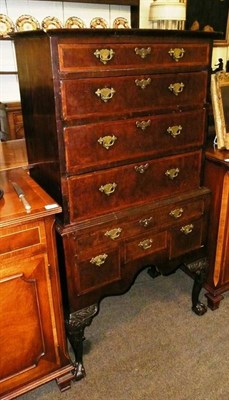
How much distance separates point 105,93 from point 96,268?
2.46 ft

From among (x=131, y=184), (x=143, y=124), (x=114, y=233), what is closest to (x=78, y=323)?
(x=114, y=233)

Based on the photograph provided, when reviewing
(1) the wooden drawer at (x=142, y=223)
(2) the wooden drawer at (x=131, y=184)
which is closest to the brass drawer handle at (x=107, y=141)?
(2) the wooden drawer at (x=131, y=184)

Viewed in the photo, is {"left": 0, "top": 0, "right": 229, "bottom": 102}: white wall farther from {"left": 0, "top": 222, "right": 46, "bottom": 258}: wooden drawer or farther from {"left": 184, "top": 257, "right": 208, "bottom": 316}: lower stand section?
{"left": 0, "top": 222, "right": 46, "bottom": 258}: wooden drawer

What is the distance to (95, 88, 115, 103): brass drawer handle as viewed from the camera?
125 centimetres

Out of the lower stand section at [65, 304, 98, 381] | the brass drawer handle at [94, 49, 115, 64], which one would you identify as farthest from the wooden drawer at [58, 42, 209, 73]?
the lower stand section at [65, 304, 98, 381]

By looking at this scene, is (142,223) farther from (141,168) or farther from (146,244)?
(141,168)

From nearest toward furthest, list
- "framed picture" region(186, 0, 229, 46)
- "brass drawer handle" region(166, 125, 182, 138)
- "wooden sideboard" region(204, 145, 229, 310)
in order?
"brass drawer handle" region(166, 125, 182, 138) < "wooden sideboard" region(204, 145, 229, 310) < "framed picture" region(186, 0, 229, 46)

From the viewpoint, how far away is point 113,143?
136cm

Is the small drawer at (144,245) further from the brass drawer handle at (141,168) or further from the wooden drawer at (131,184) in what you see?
the brass drawer handle at (141,168)

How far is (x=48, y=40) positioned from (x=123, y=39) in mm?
292

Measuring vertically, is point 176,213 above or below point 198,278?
above

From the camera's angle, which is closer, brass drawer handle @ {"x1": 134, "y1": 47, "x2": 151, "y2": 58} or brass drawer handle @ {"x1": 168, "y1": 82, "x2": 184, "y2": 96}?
brass drawer handle @ {"x1": 134, "y1": 47, "x2": 151, "y2": 58}

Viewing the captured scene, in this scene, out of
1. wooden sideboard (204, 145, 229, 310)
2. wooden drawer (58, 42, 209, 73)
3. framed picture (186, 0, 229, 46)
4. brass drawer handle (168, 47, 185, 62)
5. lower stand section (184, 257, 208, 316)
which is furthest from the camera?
framed picture (186, 0, 229, 46)

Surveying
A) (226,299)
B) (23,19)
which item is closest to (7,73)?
(23,19)
